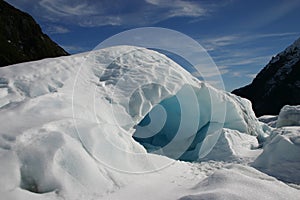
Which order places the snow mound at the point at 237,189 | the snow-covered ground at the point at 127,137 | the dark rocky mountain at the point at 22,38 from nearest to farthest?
the snow mound at the point at 237,189
the snow-covered ground at the point at 127,137
the dark rocky mountain at the point at 22,38

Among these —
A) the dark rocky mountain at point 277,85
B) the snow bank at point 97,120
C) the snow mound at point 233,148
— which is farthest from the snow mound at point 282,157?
the dark rocky mountain at point 277,85

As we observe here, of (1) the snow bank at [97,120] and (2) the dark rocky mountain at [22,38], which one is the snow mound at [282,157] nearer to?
(1) the snow bank at [97,120]

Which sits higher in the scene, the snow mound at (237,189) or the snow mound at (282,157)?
the snow mound at (237,189)

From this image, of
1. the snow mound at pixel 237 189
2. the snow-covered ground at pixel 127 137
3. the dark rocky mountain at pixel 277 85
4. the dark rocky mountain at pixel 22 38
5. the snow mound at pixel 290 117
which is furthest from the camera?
the dark rocky mountain at pixel 22 38

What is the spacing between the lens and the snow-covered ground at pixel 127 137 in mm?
4438

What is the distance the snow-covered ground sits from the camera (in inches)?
175

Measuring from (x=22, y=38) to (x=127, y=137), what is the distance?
95101 mm

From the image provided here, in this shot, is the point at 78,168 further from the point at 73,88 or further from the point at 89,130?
the point at 73,88

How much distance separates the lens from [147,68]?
10.8m

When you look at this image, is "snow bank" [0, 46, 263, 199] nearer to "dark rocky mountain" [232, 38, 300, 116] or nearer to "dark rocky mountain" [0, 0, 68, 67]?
"dark rocky mountain" [232, 38, 300, 116]

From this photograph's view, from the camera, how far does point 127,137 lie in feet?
21.8

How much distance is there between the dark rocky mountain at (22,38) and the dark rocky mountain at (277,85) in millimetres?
62399

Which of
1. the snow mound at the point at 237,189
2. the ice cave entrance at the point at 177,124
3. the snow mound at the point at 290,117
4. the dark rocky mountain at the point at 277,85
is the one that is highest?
the snow mound at the point at 237,189

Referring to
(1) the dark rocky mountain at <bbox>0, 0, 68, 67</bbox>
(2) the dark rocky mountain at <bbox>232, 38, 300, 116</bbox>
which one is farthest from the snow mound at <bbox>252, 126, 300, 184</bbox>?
(1) the dark rocky mountain at <bbox>0, 0, 68, 67</bbox>
